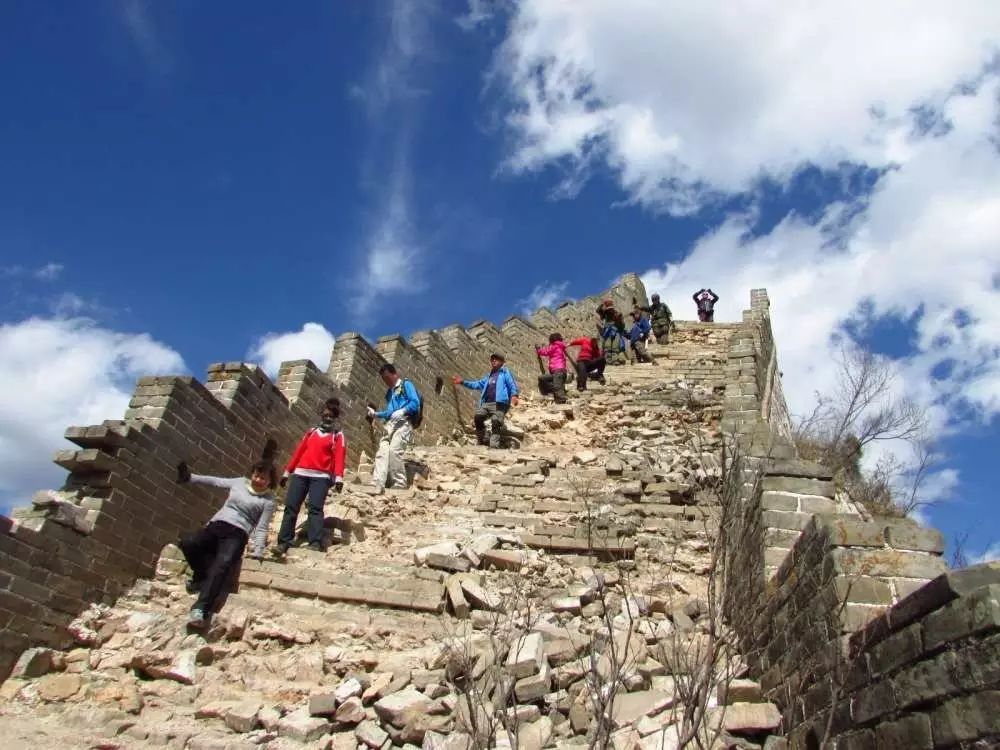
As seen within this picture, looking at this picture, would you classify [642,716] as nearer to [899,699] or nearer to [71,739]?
[899,699]

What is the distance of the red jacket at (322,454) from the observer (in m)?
7.93

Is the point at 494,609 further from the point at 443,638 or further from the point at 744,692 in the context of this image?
the point at 744,692

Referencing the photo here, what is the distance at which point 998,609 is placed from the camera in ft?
8.14

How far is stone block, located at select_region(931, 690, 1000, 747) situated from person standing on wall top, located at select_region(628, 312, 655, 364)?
49.8 ft

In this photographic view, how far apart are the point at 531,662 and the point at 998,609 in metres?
2.69

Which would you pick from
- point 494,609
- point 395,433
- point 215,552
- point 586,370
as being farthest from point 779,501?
point 586,370

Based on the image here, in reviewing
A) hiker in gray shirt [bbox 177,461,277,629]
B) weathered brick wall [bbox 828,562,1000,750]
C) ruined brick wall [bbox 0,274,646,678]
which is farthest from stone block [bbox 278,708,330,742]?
weathered brick wall [bbox 828,562,1000,750]

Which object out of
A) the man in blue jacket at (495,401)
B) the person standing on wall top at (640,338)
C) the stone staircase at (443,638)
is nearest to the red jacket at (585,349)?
the person standing on wall top at (640,338)

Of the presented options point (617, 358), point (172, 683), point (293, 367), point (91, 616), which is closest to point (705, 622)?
point (172, 683)

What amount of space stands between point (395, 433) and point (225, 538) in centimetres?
346

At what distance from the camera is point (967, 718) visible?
8.34ft

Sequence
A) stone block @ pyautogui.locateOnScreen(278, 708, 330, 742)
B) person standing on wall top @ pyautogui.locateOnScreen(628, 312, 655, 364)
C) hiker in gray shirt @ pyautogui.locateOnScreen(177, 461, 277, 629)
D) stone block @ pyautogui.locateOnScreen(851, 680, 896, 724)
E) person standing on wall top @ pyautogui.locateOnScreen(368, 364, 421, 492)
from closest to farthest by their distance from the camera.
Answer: stone block @ pyautogui.locateOnScreen(851, 680, 896, 724)
stone block @ pyautogui.locateOnScreen(278, 708, 330, 742)
hiker in gray shirt @ pyautogui.locateOnScreen(177, 461, 277, 629)
person standing on wall top @ pyautogui.locateOnScreen(368, 364, 421, 492)
person standing on wall top @ pyautogui.locateOnScreen(628, 312, 655, 364)

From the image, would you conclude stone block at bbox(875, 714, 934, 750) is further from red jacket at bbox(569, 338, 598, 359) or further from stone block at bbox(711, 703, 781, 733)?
red jacket at bbox(569, 338, 598, 359)

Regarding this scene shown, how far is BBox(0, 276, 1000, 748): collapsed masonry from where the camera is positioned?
329 cm
